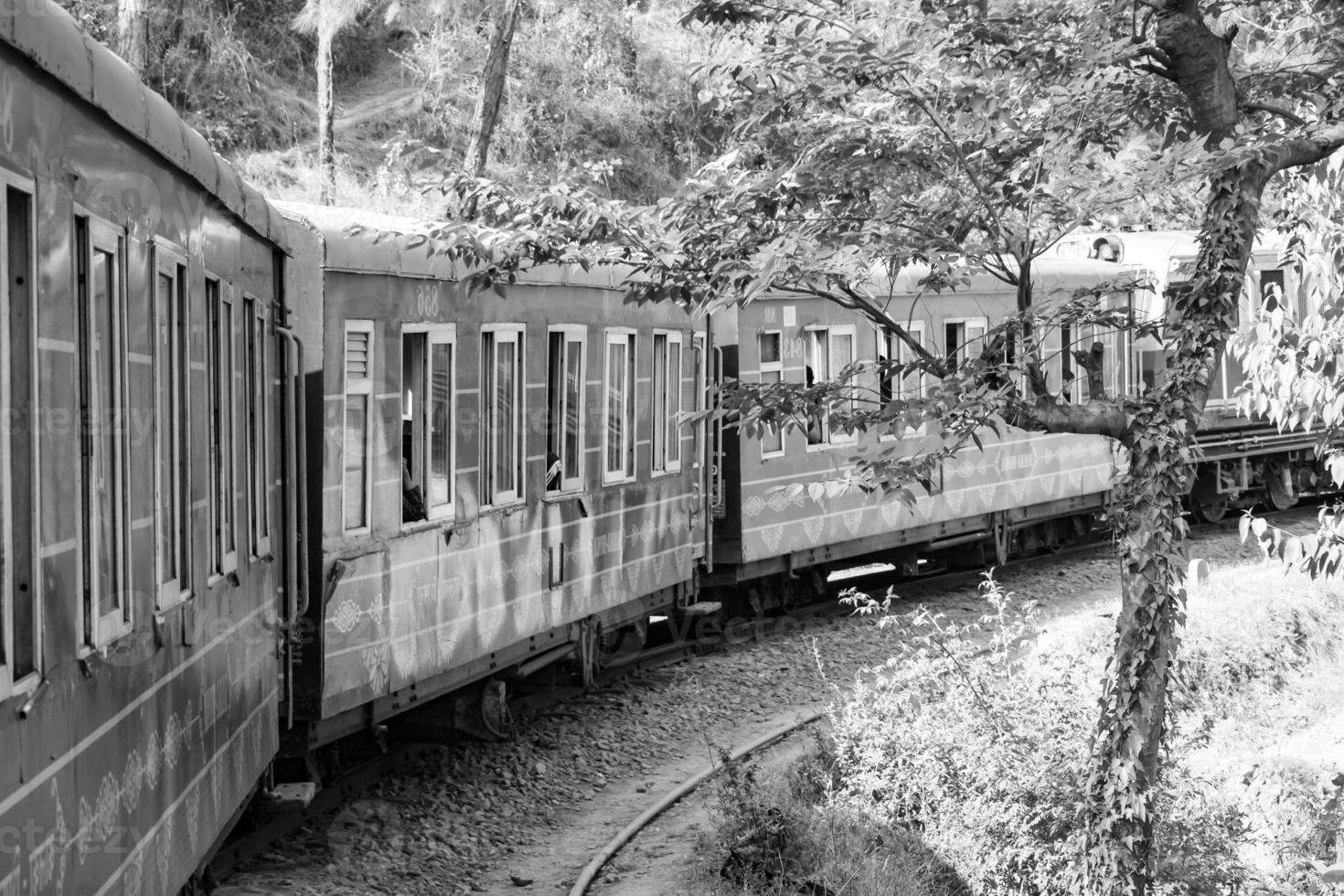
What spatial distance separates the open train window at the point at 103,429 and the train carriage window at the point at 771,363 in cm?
1031

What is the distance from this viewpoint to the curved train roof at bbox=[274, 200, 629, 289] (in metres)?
7.93

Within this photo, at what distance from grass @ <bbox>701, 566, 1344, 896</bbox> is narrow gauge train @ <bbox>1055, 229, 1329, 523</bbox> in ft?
29.3

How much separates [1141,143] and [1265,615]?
665 cm

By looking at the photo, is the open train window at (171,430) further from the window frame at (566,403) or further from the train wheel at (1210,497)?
the train wheel at (1210,497)

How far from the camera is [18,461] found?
3006mm

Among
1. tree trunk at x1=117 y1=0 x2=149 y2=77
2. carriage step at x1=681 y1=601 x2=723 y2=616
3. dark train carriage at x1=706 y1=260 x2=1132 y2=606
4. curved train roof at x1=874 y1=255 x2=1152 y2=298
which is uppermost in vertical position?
tree trunk at x1=117 y1=0 x2=149 y2=77

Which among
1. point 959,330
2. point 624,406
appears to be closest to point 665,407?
point 624,406

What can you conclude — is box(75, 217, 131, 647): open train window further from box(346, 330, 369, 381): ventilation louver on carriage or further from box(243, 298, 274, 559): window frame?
box(346, 330, 369, 381): ventilation louver on carriage

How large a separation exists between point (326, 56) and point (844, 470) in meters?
14.0

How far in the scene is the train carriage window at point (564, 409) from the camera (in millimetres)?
10625

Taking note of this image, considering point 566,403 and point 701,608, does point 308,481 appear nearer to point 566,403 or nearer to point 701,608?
point 566,403

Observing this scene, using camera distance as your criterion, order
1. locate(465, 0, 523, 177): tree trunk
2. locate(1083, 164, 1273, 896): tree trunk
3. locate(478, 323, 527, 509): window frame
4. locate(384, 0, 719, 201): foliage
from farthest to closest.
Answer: locate(384, 0, 719, 201): foliage
locate(465, 0, 523, 177): tree trunk
locate(478, 323, 527, 509): window frame
locate(1083, 164, 1273, 896): tree trunk

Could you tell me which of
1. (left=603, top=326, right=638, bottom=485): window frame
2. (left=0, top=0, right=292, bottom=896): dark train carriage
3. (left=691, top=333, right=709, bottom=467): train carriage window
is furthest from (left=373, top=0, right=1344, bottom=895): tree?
(left=691, top=333, right=709, bottom=467): train carriage window

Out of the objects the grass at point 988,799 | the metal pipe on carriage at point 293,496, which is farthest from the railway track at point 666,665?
the grass at point 988,799
